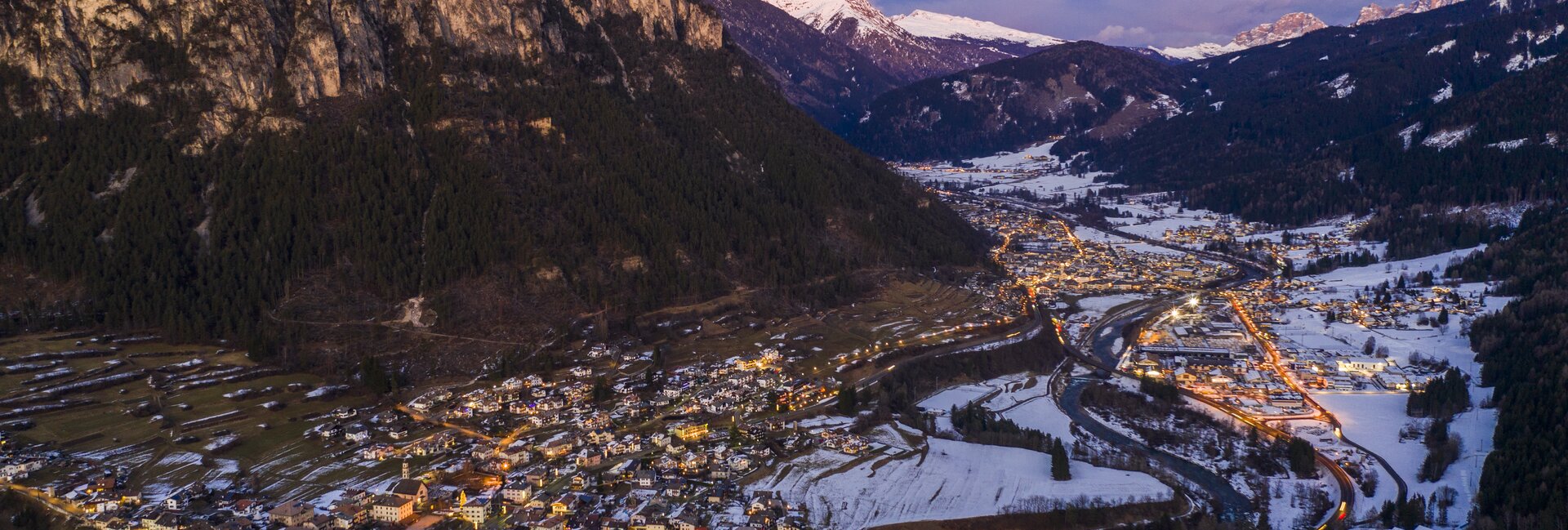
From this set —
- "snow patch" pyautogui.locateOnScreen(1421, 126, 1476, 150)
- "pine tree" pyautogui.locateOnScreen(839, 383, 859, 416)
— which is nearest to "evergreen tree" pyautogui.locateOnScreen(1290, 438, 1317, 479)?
"pine tree" pyautogui.locateOnScreen(839, 383, 859, 416)

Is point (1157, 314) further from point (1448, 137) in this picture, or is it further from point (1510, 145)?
point (1448, 137)

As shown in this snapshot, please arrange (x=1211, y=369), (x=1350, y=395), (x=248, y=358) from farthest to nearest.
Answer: (x=1211, y=369), (x=1350, y=395), (x=248, y=358)

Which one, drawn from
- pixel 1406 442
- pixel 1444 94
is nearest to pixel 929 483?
pixel 1406 442

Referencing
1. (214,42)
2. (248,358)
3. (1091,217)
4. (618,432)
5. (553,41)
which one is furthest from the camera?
(1091,217)

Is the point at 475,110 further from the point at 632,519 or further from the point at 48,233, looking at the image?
the point at 632,519

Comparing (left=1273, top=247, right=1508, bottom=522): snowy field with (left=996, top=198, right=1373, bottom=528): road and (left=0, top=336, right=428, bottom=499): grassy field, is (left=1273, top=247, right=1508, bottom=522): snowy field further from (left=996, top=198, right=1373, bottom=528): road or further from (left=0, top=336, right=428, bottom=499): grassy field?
(left=0, top=336, right=428, bottom=499): grassy field

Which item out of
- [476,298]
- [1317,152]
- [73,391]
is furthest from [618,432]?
Answer: [1317,152]

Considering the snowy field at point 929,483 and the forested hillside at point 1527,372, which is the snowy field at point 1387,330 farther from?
the snowy field at point 929,483
